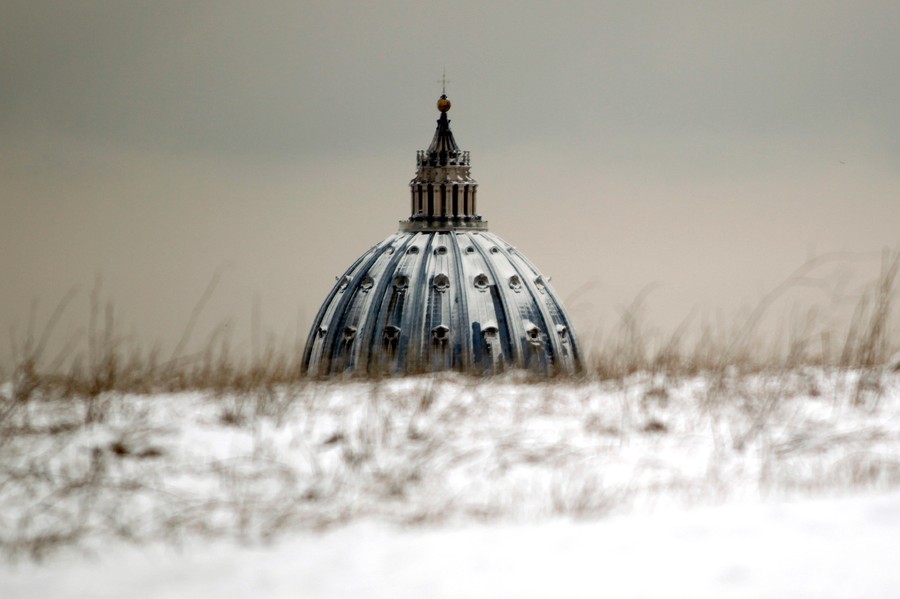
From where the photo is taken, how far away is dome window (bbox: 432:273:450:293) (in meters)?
84.5

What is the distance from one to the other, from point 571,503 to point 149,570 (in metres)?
2.07

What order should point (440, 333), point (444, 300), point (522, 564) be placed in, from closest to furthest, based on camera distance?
point (522, 564)
point (440, 333)
point (444, 300)

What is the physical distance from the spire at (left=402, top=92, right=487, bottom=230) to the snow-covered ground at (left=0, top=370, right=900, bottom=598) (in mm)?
83910

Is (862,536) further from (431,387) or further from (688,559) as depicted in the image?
(431,387)

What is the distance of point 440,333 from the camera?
8256 cm

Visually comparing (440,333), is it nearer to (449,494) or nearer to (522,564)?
(449,494)

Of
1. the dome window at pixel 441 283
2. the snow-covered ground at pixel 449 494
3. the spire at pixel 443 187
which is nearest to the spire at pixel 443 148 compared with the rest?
the spire at pixel 443 187

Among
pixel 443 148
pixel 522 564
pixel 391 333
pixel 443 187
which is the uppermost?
pixel 443 148

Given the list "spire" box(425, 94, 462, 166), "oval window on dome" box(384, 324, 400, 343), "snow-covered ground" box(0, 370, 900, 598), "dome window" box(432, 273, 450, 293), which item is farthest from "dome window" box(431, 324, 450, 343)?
"snow-covered ground" box(0, 370, 900, 598)

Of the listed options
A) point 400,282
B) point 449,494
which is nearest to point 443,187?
point 400,282

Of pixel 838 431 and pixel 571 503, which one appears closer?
pixel 571 503

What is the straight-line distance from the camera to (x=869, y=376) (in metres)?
8.53

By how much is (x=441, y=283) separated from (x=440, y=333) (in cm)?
406

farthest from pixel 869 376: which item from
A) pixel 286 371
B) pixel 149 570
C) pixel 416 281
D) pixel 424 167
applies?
pixel 424 167
